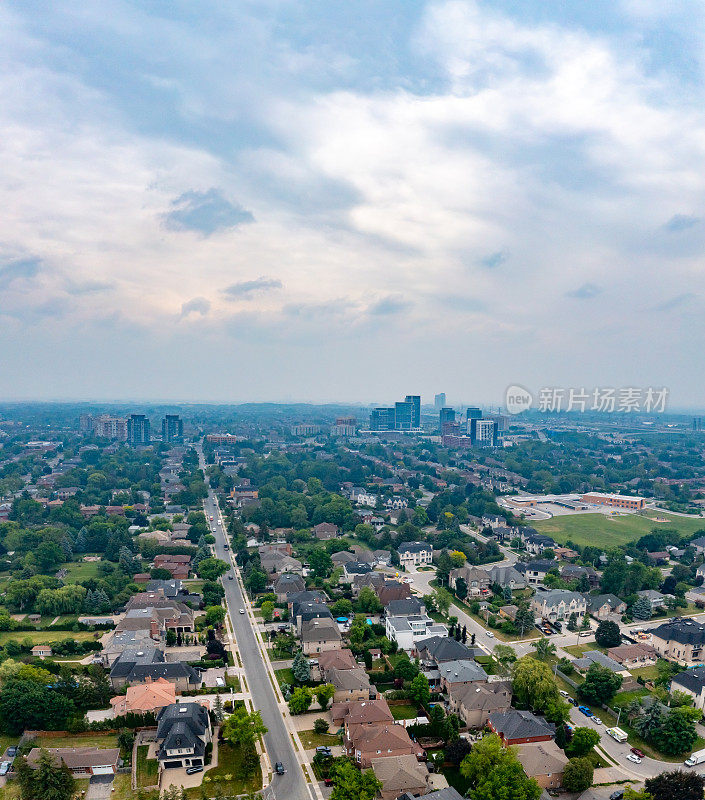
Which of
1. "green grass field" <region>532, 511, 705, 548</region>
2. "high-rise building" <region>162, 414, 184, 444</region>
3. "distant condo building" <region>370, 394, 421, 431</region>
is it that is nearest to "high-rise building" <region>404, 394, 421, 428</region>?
"distant condo building" <region>370, 394, 421, 431</region>

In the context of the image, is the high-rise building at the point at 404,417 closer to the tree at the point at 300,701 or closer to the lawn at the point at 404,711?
the lawn at the point at 404,711

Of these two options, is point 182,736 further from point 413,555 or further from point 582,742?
point 413,555

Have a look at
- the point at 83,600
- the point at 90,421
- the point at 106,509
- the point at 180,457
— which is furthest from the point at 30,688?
the point at 90,421

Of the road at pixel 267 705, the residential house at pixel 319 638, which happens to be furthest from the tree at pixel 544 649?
the road at pixel 267 705

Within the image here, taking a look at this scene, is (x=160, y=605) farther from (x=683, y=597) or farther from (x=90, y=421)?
(x=90, y=421)

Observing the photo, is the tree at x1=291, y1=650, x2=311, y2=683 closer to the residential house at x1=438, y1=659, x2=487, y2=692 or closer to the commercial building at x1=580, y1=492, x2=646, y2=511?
the residential house at x1=438, y1=659, x2=487, y2=692
